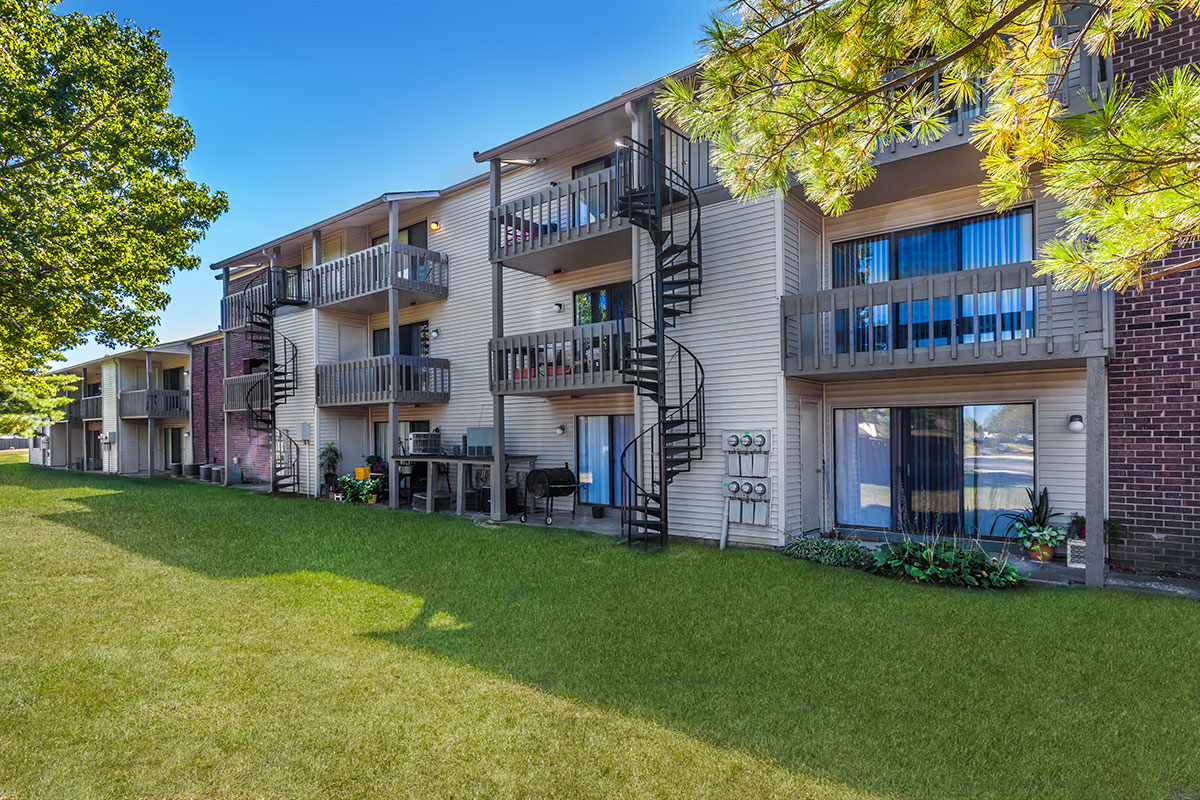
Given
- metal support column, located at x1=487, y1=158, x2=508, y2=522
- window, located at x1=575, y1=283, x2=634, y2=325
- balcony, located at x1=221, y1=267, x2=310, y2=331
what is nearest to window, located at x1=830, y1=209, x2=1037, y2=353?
window, located at x1=575, y1=283, x2=634, y2=325

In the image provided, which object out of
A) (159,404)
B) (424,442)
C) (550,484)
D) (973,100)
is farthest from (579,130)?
(159,404)

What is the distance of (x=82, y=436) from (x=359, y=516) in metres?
30.7

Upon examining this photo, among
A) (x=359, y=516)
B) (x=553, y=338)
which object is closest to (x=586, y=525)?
(x=553, y=338)

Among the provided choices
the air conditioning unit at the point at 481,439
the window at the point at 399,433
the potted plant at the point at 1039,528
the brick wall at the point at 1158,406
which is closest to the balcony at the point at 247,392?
the window at the point at 399,433

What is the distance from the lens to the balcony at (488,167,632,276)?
1005 cm

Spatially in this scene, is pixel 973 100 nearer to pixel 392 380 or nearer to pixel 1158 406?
pixel 1158 406

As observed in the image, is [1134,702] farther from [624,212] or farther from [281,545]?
[281,545]

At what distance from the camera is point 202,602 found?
6262mm

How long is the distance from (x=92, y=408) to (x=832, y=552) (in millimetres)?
33528

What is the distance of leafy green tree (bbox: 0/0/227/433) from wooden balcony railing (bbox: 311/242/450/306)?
10.6ft

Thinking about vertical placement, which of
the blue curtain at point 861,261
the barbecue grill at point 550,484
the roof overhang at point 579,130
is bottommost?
the barbecue grill at point 550,484

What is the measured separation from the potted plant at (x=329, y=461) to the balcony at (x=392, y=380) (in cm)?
148

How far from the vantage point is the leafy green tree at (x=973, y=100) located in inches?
115

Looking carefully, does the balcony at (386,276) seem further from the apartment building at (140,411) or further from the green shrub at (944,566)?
the apartment building at (140,411)
